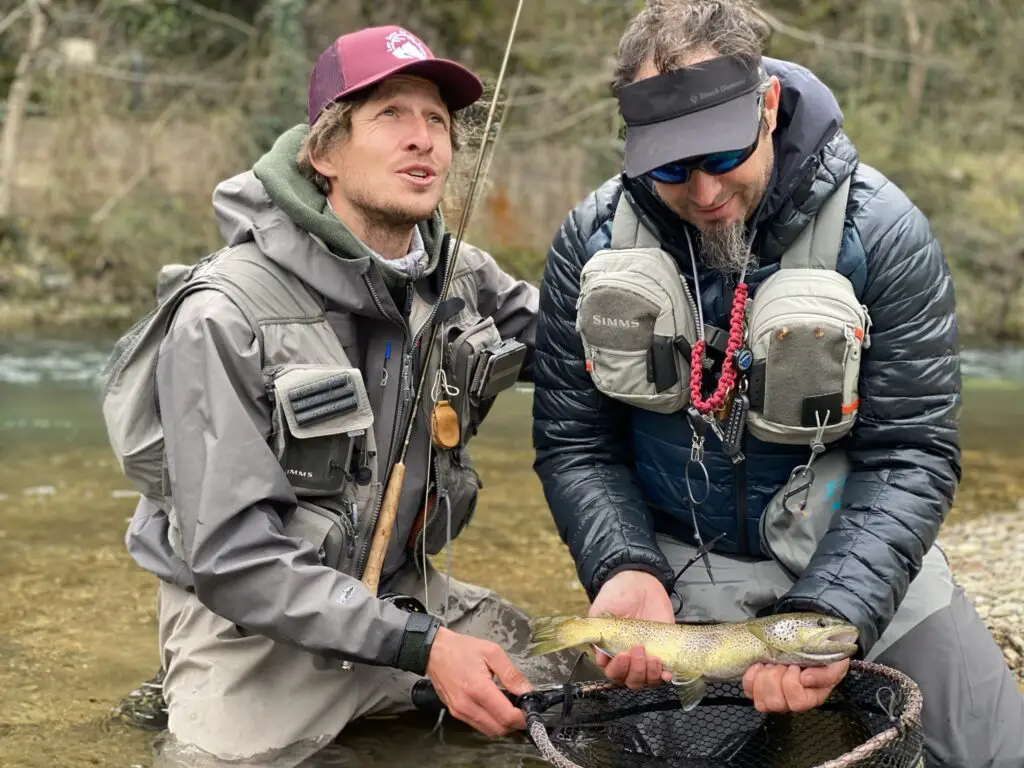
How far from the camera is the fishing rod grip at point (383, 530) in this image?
3510 mm

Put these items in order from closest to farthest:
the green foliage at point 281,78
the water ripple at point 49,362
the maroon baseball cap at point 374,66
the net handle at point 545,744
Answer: the net handle at point 545,744
the maroon baseball cap at point 374,66
the water ripple at point 49,362
the green foliage at point 281,78

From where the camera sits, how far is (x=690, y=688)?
121 inches

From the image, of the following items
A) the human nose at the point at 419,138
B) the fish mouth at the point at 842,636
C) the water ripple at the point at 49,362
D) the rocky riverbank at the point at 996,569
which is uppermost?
the human nose at the point at 419,138

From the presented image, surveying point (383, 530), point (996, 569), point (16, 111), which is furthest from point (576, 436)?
point (16, 111)

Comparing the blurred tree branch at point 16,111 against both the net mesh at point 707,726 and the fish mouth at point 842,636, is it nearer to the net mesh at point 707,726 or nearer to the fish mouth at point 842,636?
the net mesh at point 707,726

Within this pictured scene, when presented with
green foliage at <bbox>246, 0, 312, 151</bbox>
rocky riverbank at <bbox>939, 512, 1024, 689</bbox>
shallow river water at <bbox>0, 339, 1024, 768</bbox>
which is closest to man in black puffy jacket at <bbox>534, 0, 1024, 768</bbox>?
shallow river water at <bbox>0, 339, 1024, 768</bbox>

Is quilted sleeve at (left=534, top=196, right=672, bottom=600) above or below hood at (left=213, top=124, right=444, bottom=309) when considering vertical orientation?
below

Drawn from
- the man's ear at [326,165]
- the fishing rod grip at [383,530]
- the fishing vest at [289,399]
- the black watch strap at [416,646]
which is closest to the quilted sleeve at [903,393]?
the black watch strap at [416,646]

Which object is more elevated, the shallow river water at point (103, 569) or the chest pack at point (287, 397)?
the chest pack at point (287, 397)

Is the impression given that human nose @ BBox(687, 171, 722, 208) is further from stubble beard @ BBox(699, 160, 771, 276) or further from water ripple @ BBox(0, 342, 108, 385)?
water ripple @ BBox(0, 342, 108, 385)

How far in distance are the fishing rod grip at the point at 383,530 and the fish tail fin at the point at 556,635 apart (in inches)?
22.0

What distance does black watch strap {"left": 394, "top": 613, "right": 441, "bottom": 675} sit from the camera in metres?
3.15

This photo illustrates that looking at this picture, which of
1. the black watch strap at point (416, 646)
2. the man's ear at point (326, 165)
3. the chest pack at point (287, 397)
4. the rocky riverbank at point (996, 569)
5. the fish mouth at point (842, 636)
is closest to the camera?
the fish mouth at point (842, 636)

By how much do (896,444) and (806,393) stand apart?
1.04 ft
